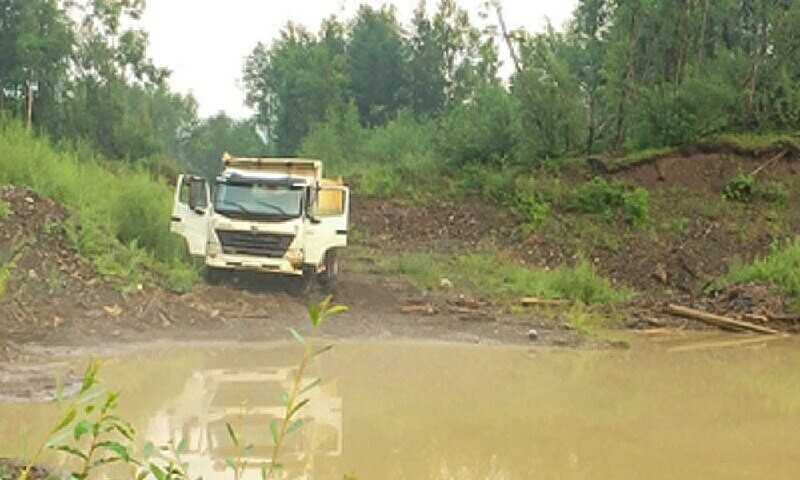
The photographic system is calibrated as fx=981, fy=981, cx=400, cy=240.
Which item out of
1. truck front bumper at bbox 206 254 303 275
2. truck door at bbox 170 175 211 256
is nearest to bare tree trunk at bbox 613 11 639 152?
truck front bumper at bbox 206 254 303 275

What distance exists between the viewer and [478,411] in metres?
9.47

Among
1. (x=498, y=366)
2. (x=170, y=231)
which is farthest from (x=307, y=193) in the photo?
(x=498, y=366)

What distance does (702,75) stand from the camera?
87.6 ft

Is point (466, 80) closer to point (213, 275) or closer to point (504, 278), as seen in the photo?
point (504, 278)

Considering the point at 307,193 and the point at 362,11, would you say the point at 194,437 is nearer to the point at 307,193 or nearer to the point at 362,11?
the point at 307,193

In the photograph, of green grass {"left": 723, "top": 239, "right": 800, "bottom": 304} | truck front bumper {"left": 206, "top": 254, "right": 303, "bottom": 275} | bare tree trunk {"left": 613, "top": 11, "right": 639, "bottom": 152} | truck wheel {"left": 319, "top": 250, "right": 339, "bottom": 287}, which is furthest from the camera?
bare tree trunk {"left": 613, "top": 11, "right": 639, "bottom": 152}

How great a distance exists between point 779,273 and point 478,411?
10.8 metres

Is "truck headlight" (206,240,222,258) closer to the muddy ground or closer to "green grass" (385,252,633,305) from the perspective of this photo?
the muddy ground

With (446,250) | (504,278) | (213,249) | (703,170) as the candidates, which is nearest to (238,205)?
(213,249)

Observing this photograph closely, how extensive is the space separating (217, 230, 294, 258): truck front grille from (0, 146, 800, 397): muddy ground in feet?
2.30

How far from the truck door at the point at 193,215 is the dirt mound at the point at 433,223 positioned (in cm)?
822

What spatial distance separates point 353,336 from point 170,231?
16.4ft

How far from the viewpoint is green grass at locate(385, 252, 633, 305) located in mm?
19016

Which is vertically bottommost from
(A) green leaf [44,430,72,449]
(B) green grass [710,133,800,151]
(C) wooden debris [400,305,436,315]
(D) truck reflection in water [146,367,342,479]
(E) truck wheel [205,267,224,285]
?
(C) wooden debris [400,305,436,315]
